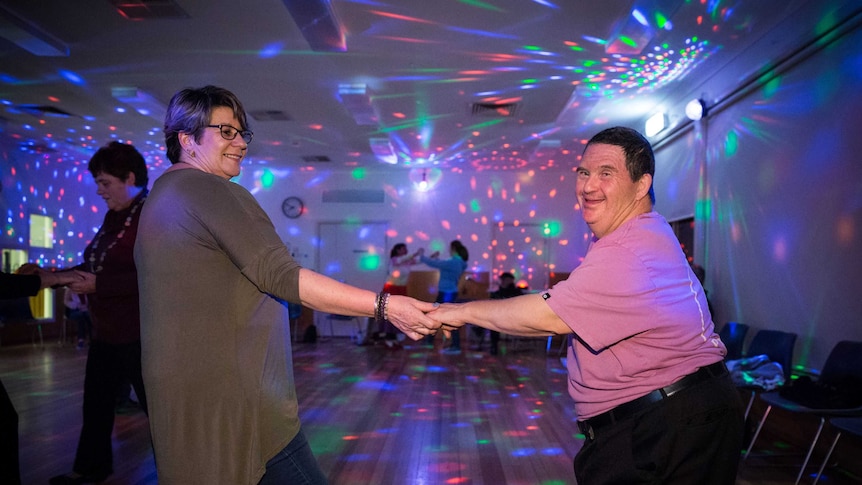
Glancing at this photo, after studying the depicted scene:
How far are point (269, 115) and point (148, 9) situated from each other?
3154mm

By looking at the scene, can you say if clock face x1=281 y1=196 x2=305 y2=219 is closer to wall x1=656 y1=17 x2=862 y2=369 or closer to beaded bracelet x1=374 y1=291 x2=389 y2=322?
wall x1=656 y1=17 x2=862 y2=369

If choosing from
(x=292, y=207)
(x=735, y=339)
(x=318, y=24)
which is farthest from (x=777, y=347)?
(x=292, y=207)

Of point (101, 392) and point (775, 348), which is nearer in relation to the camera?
point (101, 392)

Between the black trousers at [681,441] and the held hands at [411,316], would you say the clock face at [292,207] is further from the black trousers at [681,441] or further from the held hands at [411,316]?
the black trousers at [681,441]

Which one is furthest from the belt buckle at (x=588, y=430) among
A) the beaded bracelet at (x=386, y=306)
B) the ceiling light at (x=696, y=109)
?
the ceiling light at (x=696, y=109)

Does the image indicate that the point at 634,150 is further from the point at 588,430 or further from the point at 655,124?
the point at 655,124

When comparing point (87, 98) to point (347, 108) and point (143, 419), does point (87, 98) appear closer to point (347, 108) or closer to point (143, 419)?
point (347, 108)

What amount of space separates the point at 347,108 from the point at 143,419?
403 centimetres

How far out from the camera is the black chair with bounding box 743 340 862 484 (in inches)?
119

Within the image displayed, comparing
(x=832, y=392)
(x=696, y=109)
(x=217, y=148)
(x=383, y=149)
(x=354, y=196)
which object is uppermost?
(x=383, y=149)

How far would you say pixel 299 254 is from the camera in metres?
11.4

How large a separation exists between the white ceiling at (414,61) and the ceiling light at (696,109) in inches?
3.5

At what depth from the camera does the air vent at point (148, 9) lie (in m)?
4.23

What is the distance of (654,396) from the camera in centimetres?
136
